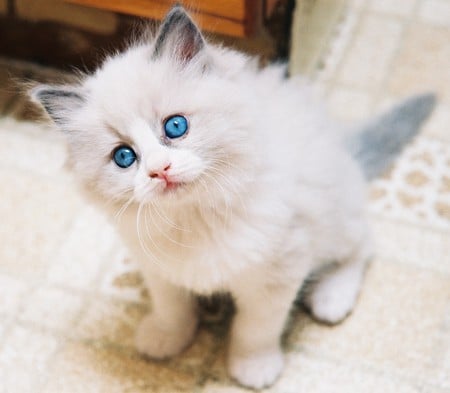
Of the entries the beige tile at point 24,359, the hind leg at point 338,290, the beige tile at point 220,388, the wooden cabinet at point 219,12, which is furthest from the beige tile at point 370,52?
the beige tile at point 24,359

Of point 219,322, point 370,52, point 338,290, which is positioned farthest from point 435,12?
point 219,322

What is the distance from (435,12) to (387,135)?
591mm

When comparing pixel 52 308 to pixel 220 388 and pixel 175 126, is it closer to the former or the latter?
pixel 220 388

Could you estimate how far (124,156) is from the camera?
102 centimetres

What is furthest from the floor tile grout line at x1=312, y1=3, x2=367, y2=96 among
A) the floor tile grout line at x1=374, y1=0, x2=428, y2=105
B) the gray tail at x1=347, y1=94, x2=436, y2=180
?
the gray tail at x1=347, y1=94, x2=436, y2=180

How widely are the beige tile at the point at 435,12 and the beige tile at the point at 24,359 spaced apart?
134 cm

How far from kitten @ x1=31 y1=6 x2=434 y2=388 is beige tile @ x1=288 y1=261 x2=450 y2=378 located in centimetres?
4

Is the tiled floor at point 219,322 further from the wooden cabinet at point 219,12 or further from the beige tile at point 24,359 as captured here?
the wooden cabinet at point 219,12

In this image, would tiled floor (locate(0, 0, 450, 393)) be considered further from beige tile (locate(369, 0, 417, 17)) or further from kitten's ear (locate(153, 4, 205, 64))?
kitten's ear (locate(153, 4, 205, 64))

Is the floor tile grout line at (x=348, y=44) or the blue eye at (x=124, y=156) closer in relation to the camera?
the blue eye at (x=124, y=156)

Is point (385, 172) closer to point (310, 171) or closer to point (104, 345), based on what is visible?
point (310, 171)

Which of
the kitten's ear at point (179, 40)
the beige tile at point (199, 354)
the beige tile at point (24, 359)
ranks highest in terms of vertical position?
the kitten's ear at point (179, 40)

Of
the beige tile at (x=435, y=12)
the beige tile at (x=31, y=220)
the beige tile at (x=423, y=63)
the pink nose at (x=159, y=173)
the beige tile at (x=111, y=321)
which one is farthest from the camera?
the beige tile at (x=435, y=12)

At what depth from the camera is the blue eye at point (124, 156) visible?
1.01 metres
